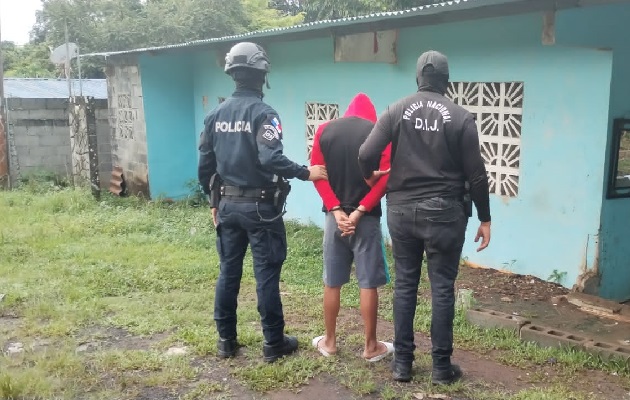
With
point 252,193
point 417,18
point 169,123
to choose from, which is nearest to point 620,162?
point 417,18

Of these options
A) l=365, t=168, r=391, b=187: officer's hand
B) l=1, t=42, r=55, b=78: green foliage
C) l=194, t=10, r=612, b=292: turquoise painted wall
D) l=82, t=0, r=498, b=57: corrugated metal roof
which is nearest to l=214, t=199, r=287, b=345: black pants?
l=365, t=168, r=391, b=187: officer's hand

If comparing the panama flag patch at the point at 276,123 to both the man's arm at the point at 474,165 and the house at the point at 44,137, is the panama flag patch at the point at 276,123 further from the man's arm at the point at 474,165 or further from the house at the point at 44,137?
the house at the point at 44,137

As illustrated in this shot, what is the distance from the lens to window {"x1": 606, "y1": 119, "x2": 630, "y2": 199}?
492 centimetres

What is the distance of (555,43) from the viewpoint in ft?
15.5

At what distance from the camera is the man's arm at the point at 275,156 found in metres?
3.47

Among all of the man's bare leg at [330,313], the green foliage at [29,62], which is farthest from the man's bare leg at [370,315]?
the green foliage at [29,62]

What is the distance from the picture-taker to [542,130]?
17.4 feet

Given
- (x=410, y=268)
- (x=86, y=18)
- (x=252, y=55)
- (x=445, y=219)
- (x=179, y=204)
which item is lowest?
(x=179, y=204)

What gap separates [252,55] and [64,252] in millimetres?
3969

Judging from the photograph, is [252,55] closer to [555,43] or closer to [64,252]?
[555,43]

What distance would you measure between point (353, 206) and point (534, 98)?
8.53 ft

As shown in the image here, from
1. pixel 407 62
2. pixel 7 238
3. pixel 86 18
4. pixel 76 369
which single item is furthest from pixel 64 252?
pixel 86 18

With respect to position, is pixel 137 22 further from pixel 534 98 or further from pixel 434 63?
pixel 434 63

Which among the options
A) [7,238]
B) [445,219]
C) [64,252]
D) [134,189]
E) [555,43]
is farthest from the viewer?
[134,189]
